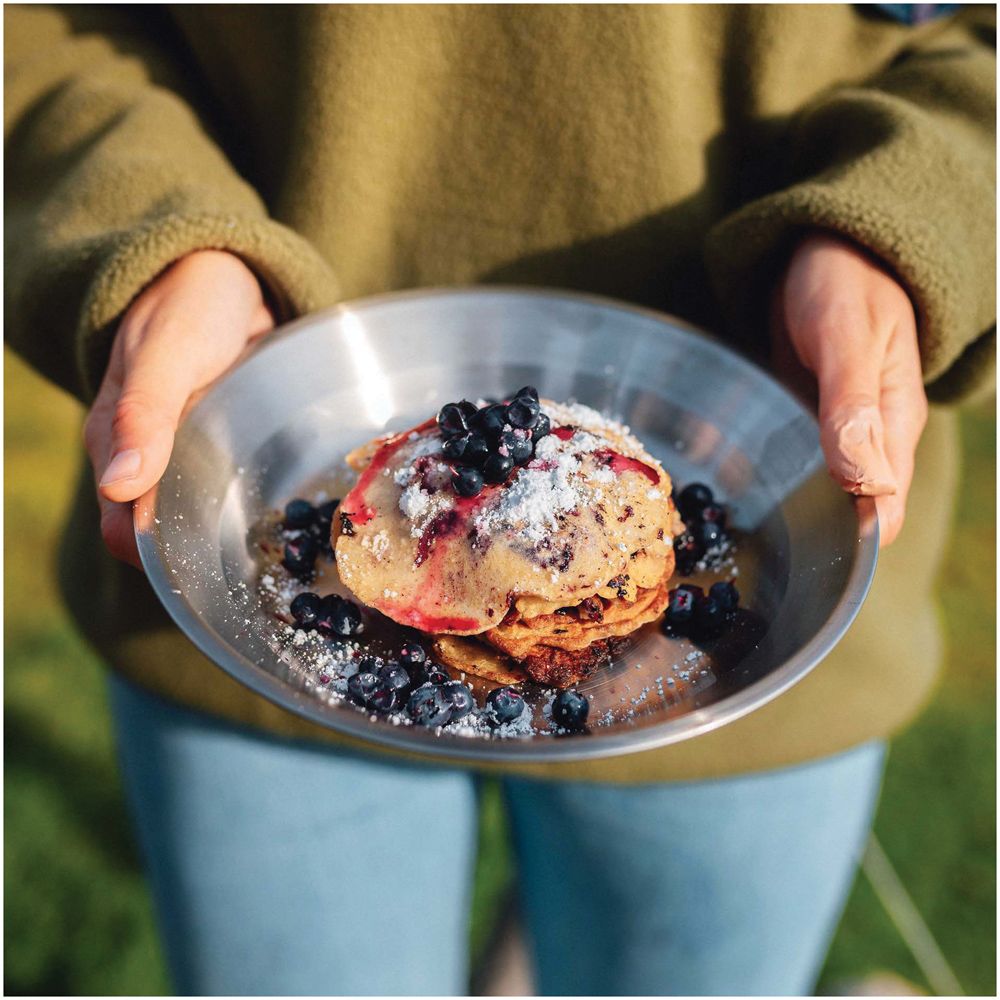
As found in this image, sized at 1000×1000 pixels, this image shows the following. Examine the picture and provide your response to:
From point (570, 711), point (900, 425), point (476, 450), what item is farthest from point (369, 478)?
point (900, 425)

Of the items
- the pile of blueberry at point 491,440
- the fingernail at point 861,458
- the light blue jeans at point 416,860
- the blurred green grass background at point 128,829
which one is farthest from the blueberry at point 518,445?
the blurred green grass background at point 128,829

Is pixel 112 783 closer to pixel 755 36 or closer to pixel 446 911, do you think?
pixel 446 911

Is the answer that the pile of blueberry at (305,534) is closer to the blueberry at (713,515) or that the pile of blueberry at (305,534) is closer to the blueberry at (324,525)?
the blueberry at (324,525)

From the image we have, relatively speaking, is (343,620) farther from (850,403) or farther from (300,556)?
(850,403)

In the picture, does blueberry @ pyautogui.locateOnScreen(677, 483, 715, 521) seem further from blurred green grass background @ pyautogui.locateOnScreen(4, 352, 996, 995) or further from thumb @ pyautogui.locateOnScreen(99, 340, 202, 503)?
blurred green grass background @ pyautogui.locateOnScreen(4, 352, 996, 995)

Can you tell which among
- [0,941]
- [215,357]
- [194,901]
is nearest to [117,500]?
[215,357]

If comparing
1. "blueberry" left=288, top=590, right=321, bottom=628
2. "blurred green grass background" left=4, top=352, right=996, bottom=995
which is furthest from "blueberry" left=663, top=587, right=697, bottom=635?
"blurred green grass background" left=4, top=352, right=996, bottom=995
